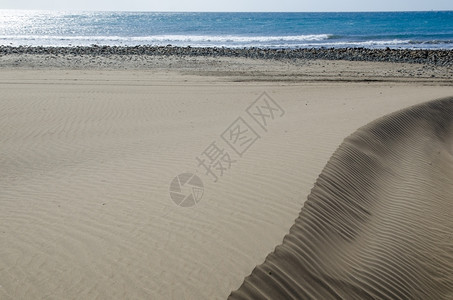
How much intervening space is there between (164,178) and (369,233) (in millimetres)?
3025

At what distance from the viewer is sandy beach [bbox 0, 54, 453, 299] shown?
3977 millimetres

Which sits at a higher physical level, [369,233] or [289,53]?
[369,233]

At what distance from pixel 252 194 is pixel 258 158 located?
1.70 meters

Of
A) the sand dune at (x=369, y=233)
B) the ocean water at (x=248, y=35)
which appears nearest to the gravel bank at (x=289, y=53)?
the ocean water at (x=248, y=35)

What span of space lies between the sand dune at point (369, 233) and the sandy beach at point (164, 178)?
0.06 metres

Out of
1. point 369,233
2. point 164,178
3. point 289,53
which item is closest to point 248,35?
point 289,53

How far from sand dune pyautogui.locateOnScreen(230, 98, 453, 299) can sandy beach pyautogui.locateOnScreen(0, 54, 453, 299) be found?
63 millimetres

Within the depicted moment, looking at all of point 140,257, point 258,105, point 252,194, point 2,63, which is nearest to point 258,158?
point 252,194

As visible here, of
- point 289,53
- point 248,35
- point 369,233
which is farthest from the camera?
point 248,35

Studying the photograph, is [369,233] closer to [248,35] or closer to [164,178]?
[164,178]

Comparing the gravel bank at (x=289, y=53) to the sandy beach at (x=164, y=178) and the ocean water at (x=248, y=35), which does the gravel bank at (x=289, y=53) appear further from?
the sandy beach at (x=164, y=178)

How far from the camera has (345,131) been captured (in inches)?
358

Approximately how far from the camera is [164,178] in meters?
6.55

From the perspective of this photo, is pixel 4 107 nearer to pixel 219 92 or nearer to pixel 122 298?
pixel 219 92
